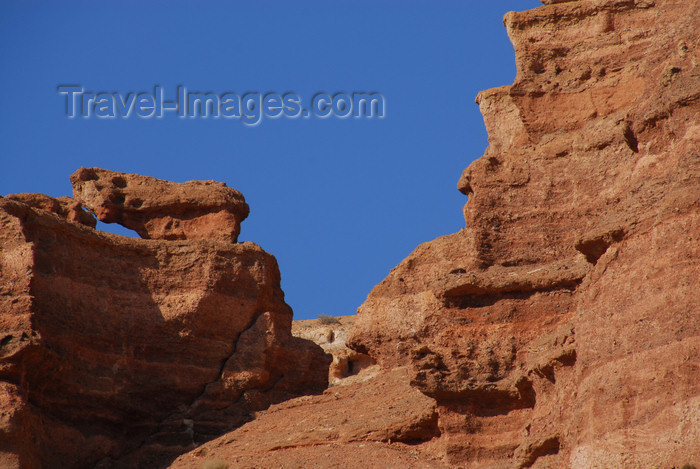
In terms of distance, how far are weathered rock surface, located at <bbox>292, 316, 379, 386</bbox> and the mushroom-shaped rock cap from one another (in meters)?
4.50

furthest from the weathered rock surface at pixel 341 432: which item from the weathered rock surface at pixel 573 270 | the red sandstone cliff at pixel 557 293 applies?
the weathered rock surface at pixel 573 270

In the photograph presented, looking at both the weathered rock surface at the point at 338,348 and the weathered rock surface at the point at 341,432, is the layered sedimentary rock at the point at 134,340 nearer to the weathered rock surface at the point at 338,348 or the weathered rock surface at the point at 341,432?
the weathered rock surface at the point at 341,432

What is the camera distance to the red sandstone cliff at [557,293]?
15.5 metres

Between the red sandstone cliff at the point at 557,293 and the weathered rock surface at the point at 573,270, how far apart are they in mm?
31

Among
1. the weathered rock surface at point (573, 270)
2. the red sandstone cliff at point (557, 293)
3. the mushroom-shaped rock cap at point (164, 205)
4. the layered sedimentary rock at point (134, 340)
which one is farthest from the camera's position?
the mushroom-shaped rock cap at point (164, 205)

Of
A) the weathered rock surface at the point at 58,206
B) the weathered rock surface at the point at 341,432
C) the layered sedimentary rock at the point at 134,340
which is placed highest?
the weathered rock surface at the point at 58,206

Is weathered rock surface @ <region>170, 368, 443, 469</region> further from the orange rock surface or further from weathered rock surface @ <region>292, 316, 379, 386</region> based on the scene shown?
weathered rock surface @ <region>292, 316, 379, 386</region>

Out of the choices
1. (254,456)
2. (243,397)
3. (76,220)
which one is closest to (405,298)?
(243,397)

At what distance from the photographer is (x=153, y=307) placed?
27266 mm

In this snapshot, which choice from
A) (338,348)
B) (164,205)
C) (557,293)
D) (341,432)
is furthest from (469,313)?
(338,348)

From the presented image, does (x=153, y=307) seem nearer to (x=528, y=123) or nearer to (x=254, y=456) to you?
(x=254, y=456)

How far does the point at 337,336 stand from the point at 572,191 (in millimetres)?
23390

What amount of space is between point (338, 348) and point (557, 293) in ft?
74.8

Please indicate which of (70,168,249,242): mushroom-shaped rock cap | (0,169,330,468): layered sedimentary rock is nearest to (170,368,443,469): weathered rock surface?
(0,169,330,468): layered sedimentary rock
